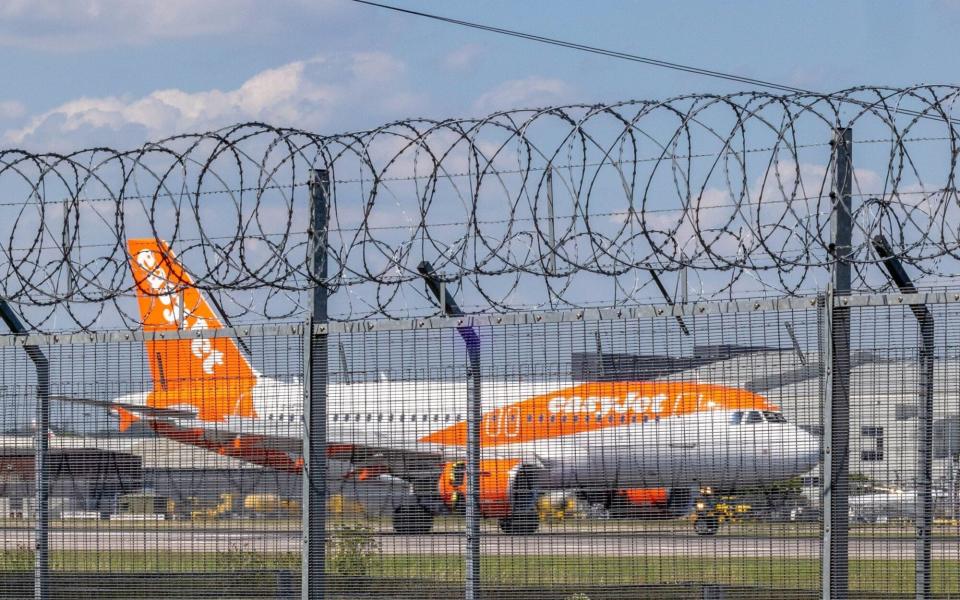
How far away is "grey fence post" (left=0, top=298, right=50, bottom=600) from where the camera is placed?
43.1ft

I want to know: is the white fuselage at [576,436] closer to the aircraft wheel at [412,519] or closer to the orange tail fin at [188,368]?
the orange tail fin at [188,368]

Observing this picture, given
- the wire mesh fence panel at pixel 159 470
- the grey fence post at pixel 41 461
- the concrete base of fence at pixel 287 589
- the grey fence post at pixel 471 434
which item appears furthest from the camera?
the grey fence post at pixel 41 461

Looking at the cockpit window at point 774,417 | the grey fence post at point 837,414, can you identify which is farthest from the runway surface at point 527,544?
the cockpit window at point 774,417

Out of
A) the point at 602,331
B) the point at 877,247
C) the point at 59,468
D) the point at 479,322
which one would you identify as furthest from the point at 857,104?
the point at 59,468

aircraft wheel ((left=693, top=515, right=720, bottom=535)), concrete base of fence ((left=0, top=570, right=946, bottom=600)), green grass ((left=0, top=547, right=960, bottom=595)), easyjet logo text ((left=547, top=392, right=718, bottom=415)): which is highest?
easyjet logo text ((left=547, top=392, right=718, bottom=415))

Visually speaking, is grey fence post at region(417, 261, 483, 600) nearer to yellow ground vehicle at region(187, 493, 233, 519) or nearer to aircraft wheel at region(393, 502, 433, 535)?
aircraft wheel at region(393, 502, 433, 535)

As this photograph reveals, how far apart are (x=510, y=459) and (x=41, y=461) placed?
4.20m

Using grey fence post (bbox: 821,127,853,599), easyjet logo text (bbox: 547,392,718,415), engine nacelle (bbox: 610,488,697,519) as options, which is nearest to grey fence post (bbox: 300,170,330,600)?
easyjet logo text (bbox: 547,392,718,415)

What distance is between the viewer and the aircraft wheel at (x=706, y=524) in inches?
433

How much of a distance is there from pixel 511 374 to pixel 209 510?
3073 millimetres

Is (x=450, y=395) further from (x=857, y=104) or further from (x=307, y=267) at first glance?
(x=857, y=104)

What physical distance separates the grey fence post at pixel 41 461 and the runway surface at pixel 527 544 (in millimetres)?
132

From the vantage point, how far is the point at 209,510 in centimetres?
1277

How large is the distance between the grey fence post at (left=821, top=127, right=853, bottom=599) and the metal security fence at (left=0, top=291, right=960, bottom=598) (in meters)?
0.03
